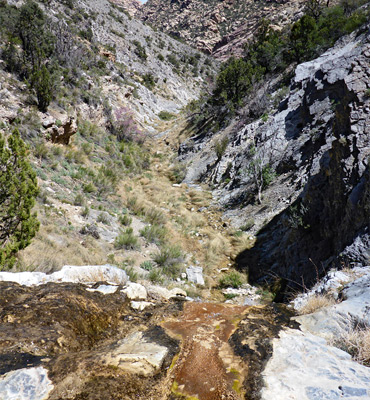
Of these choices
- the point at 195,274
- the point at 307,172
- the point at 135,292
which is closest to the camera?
the point at 135,292

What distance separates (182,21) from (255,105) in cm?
7982

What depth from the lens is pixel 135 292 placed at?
4.04m

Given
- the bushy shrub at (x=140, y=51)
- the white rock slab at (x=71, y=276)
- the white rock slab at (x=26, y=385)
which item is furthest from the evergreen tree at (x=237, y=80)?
the bushy shrub at (x=140, y=51)

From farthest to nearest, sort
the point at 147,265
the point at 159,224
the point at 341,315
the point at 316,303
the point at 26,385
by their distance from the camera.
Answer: the point at 159,224 → the point at 147,265 → the point at 316,303 → the point at 341,315 → the point at 26,385

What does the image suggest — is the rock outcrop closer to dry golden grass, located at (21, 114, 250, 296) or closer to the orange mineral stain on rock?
dry golden grass, located at (21, 114, 250, 296)

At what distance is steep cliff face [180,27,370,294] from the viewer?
17.9 ft

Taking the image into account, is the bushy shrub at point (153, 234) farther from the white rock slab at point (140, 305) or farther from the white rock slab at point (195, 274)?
the white rock slab at point (140, 305)

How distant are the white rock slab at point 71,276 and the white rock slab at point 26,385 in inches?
81.9

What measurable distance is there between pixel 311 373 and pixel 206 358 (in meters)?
0.95

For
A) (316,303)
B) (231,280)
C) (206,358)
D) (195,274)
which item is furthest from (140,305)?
(231,280)

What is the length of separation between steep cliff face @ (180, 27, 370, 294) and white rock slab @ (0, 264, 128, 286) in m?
3.82

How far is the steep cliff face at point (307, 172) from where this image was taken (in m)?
5.46

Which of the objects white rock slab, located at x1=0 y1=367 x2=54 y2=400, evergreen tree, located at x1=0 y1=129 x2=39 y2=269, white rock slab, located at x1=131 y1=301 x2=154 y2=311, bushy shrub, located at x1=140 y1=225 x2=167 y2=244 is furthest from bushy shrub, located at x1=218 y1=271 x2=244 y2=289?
white rock slab, located at x1=0 y1=367 x2=54 y2=400

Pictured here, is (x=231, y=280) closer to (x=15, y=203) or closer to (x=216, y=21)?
(x=15, y=203)
